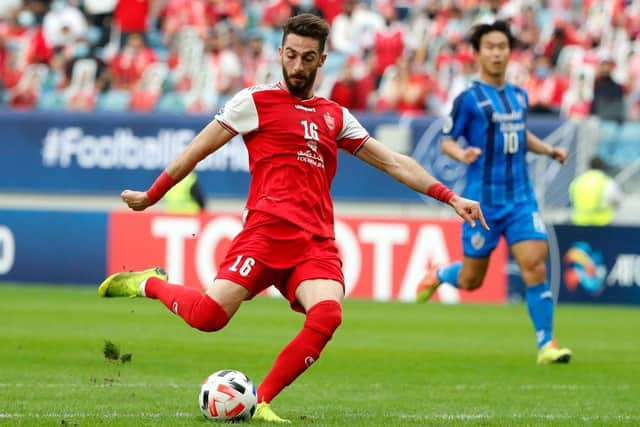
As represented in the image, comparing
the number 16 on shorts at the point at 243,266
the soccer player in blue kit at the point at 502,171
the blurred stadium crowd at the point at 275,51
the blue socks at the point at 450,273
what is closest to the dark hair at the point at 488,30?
the soccer player in blue kit at the point at 502,171

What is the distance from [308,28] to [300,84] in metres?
0.34

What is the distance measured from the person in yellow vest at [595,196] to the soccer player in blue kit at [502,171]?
304 inches

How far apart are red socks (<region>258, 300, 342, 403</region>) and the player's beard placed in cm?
120

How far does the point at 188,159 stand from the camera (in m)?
7.78

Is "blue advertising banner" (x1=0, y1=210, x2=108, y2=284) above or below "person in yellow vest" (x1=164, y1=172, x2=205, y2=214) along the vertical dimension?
below

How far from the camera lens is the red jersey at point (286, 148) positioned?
25.7 feet

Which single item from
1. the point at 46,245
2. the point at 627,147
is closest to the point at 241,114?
the point at 627,147

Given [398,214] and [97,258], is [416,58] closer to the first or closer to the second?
[398,214]

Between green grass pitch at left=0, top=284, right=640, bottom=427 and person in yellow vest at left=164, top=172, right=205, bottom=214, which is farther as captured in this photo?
person in yellow vest at left=164, top=172, right=205, bottom=214

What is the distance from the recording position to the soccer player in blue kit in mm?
11383

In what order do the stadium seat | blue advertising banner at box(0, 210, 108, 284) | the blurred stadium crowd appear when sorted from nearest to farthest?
the stadium seat → blue advertising banner at box(0, 210, 108, 284) → the blurred stadium crowd

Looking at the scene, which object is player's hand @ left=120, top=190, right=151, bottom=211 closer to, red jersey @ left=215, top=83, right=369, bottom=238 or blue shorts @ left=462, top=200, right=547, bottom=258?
red jersey @ left=215, top=83, right=369, bottom=238

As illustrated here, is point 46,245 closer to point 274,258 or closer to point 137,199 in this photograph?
point 137,199

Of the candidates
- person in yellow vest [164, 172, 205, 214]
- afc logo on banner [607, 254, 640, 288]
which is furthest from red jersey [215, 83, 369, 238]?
person in yellow vest [164, 172, 205, 214]
